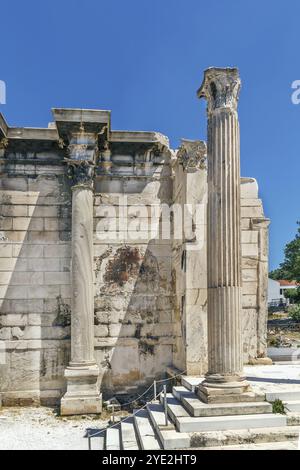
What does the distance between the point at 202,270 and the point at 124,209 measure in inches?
105

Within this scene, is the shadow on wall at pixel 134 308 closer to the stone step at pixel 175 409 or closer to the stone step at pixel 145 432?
the stone step at pixel 145 432

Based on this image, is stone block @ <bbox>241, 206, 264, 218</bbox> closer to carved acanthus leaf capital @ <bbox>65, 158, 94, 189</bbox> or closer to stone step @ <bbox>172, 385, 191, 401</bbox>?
carved acanthus leaf capital @ <bbox>65, 158, 94, 189</bbox>

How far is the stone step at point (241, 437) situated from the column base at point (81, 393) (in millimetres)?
3706

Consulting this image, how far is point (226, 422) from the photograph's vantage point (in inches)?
255

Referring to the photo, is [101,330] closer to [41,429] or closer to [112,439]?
[41,429]

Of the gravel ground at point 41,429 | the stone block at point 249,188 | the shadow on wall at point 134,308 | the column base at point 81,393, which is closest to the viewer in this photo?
the gravel ground at point 41,429

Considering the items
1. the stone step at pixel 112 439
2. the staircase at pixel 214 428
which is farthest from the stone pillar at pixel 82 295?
the staircase at pixel 214 428

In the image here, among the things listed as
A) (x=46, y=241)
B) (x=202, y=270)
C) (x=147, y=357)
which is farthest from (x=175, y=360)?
(x=46, y=241)

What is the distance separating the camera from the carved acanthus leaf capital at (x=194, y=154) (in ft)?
31.4

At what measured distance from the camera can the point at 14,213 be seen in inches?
419

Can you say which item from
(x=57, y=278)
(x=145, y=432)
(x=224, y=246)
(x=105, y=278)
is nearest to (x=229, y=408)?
(x=145, y=432)

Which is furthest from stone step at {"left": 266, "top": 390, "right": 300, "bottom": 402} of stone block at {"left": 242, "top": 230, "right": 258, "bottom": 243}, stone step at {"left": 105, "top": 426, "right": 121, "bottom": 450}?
stone block at {"left": 242, "top": 230, "right": 258, "bottom": 243}

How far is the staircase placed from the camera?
6.17 m
